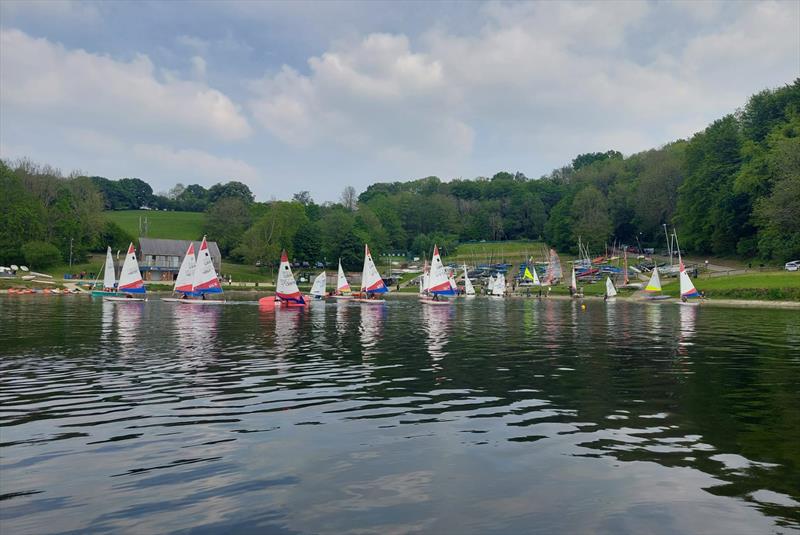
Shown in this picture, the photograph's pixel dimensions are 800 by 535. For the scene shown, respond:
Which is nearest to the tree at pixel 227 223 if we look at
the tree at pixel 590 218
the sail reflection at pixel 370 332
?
the tree at pixel 590 218

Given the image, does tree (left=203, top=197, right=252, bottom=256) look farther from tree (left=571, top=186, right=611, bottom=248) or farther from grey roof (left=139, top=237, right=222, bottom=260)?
tree (left=571, top=186, right=611, bottom=248)

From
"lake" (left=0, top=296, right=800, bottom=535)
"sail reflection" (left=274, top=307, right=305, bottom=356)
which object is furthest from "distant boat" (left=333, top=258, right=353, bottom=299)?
"lake" (left=0, top=296, right=800, bottom=535)

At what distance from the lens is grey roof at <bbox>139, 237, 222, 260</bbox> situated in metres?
156

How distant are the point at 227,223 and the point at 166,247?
2448 cm

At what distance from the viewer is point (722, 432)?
45.4 ft

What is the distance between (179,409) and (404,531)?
9782 millimetres

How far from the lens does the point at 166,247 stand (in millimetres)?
160250

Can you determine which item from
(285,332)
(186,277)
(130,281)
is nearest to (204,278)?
(186,277)

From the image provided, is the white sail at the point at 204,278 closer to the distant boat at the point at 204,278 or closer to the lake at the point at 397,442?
the distant boat at the point at 204,278

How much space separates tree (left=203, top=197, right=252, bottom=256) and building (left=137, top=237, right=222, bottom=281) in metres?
12.6

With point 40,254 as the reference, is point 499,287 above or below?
below

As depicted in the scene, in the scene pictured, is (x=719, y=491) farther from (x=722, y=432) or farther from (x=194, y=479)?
(x=194, y=479)

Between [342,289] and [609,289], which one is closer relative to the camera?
[342,289]

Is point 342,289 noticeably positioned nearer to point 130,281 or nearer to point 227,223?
point 130,281
